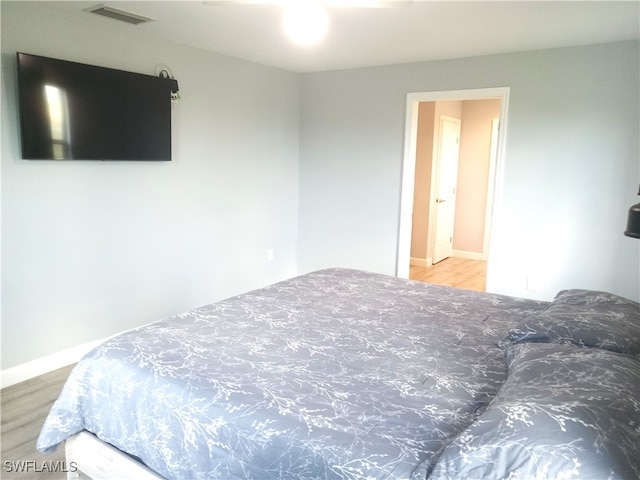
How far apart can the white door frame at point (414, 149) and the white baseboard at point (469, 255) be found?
8.53ft

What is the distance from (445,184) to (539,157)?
9.25ft

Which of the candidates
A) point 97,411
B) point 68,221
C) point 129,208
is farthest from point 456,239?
point 97,411

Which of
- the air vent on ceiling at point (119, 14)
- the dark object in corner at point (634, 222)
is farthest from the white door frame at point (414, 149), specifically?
the dark object in corner at point (634, 222)

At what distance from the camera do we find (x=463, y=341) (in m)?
2.09

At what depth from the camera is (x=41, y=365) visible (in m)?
3.06

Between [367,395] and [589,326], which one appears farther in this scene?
[589,326]

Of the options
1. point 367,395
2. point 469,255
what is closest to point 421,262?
point 469,255

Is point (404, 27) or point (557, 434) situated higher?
point (404, 27)

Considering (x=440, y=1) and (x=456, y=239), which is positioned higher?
(x=440, y=1)

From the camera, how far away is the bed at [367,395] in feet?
3.79

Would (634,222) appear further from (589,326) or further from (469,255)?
(469,255)

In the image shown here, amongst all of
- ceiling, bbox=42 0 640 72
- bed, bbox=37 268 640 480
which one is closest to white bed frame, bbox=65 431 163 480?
bed, bbox=37 268 640 480

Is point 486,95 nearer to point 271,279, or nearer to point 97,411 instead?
point 271,279

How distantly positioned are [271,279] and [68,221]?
2356 mm
